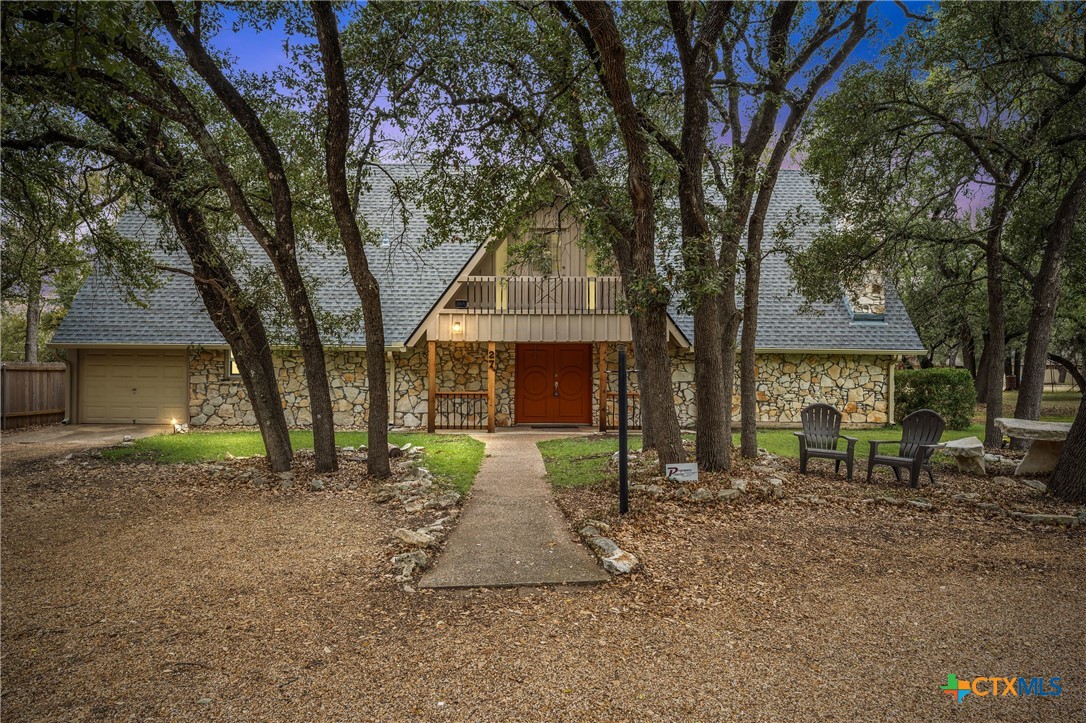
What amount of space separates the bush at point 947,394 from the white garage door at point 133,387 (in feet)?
60.2

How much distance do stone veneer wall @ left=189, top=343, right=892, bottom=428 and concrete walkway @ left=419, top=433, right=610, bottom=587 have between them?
6907mm

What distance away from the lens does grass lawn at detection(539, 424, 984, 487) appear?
8.47 metres

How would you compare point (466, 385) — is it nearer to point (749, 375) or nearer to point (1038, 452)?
point (749, 375)

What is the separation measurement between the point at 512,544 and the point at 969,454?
7423mm

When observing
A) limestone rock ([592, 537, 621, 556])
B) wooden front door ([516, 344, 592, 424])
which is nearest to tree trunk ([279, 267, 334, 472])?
limestone rock ([592, 537, 621, 556])

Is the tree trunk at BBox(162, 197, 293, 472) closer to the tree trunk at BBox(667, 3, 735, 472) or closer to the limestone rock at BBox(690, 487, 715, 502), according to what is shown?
the limestone rock at BBox(690, 487, 715, 502)

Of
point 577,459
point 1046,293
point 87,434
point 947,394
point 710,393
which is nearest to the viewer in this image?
point 710,393

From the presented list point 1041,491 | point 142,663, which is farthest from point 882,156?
point 142,663

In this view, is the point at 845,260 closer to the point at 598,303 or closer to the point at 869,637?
the point at 598,303

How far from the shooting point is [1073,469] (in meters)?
6.76

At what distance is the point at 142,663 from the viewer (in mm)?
3207

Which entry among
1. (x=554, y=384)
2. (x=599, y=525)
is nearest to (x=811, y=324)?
(x=554, y=384)

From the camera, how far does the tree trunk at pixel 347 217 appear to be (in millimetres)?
7352

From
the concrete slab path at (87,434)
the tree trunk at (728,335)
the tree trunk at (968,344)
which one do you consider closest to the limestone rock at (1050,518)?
the tree trunk at (728,335)
